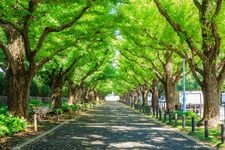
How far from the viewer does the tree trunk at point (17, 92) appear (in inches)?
845

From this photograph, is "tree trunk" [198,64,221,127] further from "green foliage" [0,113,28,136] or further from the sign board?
the sign board

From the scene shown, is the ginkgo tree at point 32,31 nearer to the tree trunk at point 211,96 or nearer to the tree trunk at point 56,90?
the tree trunk at point 211,96

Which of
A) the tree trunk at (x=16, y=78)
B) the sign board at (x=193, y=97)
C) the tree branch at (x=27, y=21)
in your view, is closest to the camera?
the tree branch at (x=27, y=21)

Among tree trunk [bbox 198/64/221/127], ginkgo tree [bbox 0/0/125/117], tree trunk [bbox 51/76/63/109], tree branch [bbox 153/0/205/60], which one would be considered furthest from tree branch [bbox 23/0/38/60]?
tree trunk [bbox 51/76/63/109]

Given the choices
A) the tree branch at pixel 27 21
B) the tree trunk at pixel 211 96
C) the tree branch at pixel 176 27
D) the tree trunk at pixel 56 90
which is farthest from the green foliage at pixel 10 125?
the tree trunk at pixel 56 90

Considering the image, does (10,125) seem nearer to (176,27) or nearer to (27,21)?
(27,21)

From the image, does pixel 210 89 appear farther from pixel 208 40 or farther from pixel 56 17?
pixel 56 17

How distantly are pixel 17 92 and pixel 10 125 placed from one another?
320 cm

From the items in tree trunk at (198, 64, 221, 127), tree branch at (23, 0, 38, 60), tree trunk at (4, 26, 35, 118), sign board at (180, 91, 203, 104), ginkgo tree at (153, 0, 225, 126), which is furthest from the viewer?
sign board at (180, 91, 203, 104)

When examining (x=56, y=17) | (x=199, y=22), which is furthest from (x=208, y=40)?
(x=56, y=17)

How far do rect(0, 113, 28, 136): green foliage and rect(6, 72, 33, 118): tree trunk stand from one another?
1.58 m

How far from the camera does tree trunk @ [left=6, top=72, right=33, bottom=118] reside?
21.5 metres

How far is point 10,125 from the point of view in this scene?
18.6m

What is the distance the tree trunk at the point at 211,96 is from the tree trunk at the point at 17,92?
9.42 meters
